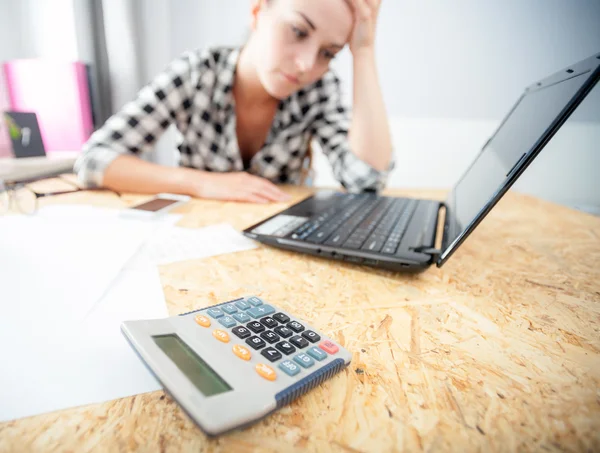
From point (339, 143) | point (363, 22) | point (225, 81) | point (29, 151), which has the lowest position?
point (29, 151)

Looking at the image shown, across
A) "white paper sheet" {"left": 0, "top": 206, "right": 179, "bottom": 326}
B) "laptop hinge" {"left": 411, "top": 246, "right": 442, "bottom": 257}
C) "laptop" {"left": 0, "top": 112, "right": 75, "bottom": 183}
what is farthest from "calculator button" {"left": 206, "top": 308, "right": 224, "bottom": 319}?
"laptop" {"left": 0, "top": 112, "right": 75, "bottom": 183}

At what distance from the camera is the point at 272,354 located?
224 millimetres

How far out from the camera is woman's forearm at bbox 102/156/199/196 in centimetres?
72

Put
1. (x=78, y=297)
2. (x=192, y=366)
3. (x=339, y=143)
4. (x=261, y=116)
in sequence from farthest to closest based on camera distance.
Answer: (x=261, y=116), (x=339, y=143), (x=78, y=297), (x=192, y=366)

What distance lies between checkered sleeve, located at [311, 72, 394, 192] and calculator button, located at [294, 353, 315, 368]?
665 mm

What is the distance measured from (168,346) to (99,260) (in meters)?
0.24

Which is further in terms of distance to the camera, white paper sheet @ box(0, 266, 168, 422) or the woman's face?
the woman's face

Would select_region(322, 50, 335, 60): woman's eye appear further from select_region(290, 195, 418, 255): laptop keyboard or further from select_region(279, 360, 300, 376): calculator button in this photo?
select_region(279, 360, 300, 376): calculator button

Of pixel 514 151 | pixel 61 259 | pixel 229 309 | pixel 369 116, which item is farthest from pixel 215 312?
pixel 369 116

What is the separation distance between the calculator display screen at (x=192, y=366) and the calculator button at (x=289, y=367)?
4 centimetres

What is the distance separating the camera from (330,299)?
334mm

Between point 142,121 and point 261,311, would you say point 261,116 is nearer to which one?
point 142,121

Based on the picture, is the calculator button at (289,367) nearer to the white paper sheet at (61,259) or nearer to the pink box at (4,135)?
the white paper sheet at (61,259)

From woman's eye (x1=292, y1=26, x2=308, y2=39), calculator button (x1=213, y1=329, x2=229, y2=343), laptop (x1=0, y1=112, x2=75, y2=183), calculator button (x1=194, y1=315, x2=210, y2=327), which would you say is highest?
woman's eye (x1=292, y1=26, x2=308, y2=39)
